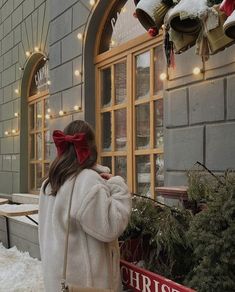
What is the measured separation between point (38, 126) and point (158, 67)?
4.96 meters

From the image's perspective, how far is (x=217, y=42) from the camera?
130 inches

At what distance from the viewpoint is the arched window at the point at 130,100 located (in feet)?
20.6

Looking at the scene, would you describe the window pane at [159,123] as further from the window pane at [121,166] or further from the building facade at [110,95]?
the window pane at [121,166]

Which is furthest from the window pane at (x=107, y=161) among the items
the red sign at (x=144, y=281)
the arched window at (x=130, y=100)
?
the red sign at (x=144, y=281)

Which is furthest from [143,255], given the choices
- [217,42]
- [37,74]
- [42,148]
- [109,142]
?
[37,74]

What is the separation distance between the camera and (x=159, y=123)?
6.23 metres

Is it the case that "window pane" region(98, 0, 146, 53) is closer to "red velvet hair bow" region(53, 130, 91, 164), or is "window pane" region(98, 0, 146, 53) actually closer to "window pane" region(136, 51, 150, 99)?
"window pane" region(136, 51, 150, 99)

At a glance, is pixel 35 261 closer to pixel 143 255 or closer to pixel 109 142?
pixel 109 142

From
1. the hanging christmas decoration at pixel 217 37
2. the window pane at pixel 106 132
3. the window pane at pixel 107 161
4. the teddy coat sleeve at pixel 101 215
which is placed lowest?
the teddy coat sleeve at pixel 101 215

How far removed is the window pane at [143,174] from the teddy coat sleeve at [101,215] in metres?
3.40

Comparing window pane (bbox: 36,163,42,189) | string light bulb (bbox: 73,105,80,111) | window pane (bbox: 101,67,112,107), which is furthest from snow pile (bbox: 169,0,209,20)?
window pane (bbox: 36,163,42,189)

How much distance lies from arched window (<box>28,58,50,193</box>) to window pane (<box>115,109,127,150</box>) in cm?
307

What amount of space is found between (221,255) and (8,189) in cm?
907

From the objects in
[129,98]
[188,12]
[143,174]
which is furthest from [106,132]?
[188,12]
